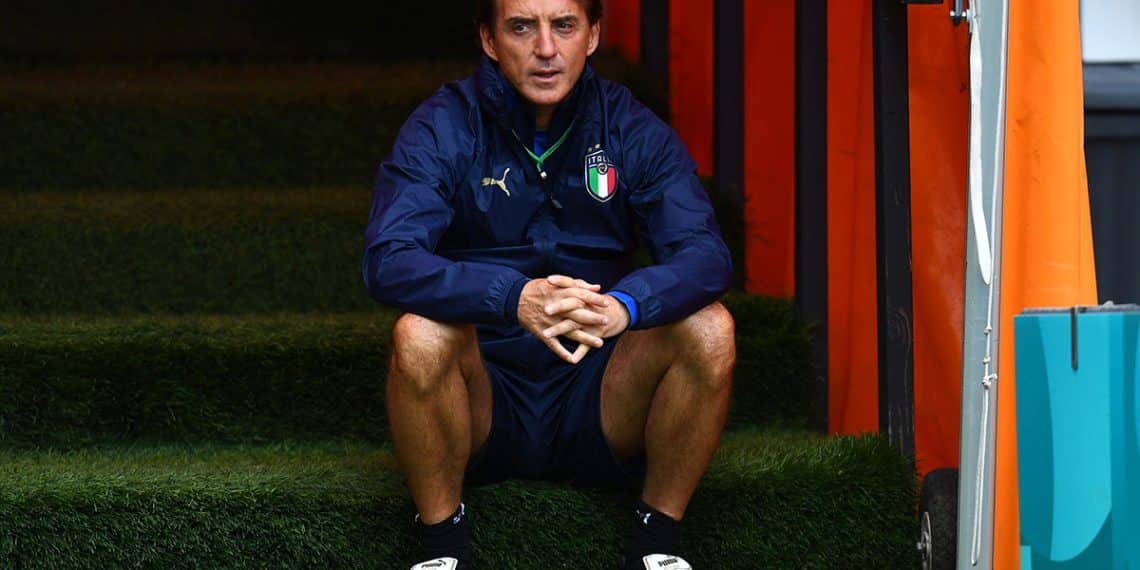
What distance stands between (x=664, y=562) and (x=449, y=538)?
0.28 m

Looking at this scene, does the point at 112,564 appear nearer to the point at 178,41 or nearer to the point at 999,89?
the point at 999,89

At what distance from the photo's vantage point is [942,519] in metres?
2.02

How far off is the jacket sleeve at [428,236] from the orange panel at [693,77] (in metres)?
1.25

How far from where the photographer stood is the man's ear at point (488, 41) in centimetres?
217

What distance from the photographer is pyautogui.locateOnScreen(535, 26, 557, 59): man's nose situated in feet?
6.87

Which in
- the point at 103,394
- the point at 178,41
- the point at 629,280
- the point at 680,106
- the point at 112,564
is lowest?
the point at 112,564

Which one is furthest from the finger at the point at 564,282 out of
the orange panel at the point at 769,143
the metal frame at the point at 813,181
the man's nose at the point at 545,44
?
the orange panel at the point at 769,143

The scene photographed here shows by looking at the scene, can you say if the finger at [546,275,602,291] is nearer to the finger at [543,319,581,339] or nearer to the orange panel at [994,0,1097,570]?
the finger at [543,319,581,339]

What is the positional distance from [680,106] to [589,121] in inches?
51.1

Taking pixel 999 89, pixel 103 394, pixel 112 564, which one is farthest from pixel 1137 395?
pixel 103 394

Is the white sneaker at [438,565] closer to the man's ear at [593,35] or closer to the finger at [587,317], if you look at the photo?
the finger at [587,317]

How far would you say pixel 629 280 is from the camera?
1928 mm

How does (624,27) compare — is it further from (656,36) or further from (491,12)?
(491,12)

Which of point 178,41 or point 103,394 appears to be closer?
point 103,394
